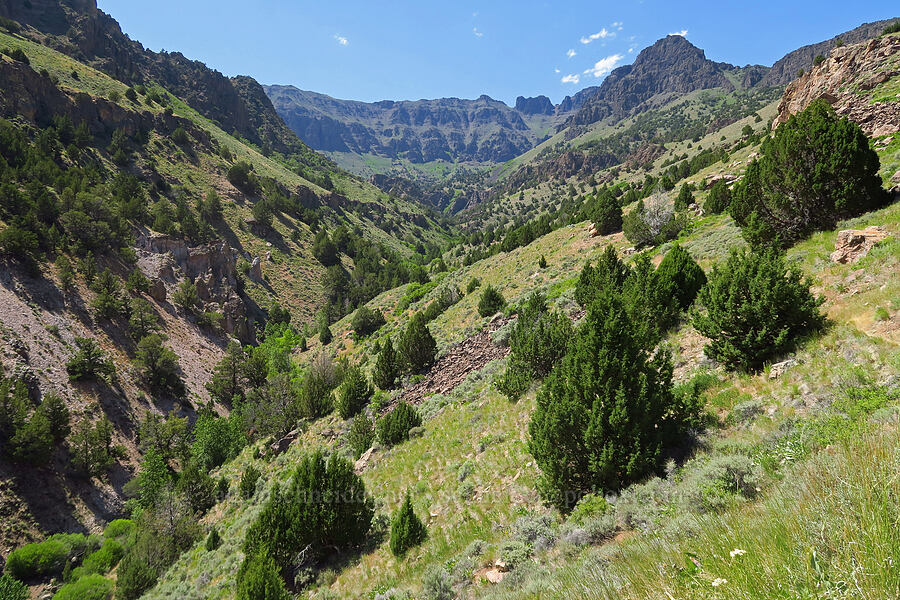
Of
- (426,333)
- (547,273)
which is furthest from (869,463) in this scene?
(547,273)

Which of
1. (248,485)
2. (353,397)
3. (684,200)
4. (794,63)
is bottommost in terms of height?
(248,485)

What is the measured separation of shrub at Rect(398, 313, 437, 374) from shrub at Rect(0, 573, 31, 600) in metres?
21.1

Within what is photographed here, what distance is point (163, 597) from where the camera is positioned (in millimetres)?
12484

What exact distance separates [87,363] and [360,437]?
90.1 ft

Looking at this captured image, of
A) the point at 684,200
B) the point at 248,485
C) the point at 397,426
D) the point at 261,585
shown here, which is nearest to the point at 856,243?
the point at 397,426

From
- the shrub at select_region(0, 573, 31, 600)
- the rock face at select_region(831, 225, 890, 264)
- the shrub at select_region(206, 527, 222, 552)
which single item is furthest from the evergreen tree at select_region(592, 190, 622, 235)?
the shrub at select_region(0, 573, 31, 600)

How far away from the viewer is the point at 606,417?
6684 millimetres

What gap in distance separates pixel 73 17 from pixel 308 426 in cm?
13485

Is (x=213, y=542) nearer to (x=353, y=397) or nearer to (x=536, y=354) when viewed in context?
(x=353, y=397)

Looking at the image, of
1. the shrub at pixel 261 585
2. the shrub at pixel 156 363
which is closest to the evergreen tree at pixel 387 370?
the shrub at pixel 261 585

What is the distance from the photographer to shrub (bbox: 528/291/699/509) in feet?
21.5

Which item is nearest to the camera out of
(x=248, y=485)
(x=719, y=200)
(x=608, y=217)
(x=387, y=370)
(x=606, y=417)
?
(x=606, y=417)

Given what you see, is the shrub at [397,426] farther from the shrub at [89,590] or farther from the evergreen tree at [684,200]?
the evergreen tree at [684,200]

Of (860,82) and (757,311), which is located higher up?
(860,82)
